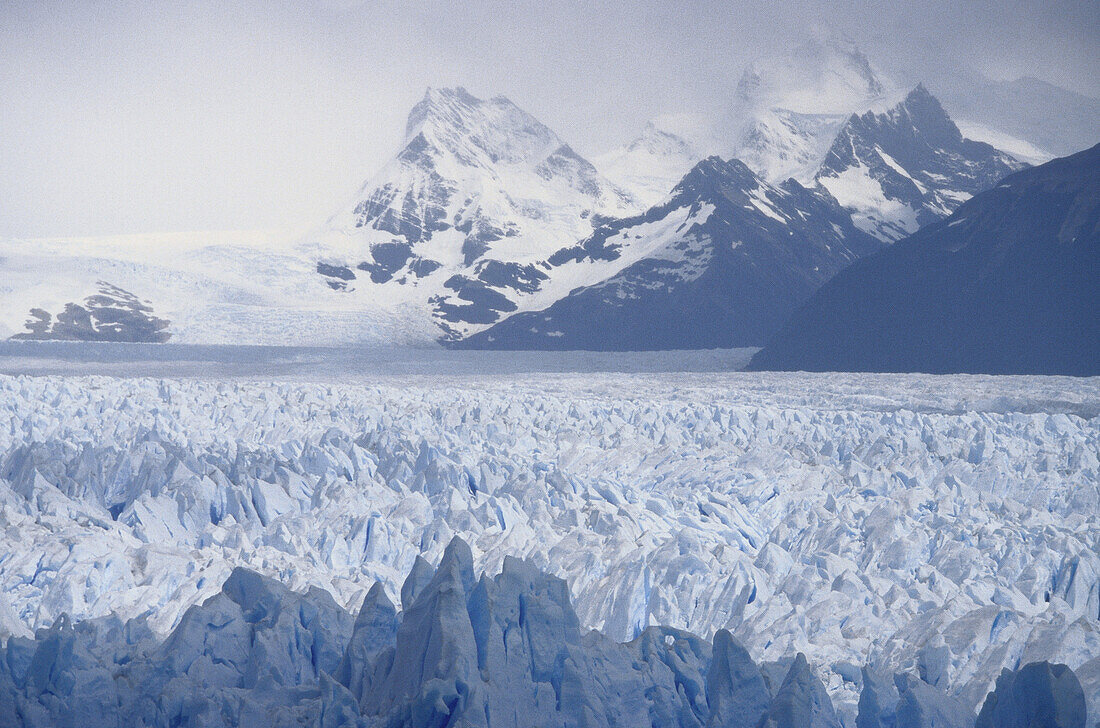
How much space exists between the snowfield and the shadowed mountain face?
894 inches


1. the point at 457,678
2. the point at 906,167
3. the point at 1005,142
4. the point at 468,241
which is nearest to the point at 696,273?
the point at 468,241

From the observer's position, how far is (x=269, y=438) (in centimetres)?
1495

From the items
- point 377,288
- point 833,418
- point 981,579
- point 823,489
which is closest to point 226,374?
point 833,418

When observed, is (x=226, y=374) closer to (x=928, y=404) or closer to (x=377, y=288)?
(x=928, y=404)

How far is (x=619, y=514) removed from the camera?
10.7 meters

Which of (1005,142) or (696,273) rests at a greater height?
(1005,142)

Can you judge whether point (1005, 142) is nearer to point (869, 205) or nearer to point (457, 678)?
point (869, 205)

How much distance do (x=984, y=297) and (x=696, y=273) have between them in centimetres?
3467

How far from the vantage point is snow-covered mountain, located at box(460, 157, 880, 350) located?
230ft

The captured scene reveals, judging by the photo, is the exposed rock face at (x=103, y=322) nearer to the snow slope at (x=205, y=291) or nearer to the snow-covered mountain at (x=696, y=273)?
the snow slope at (x=205, y=291)

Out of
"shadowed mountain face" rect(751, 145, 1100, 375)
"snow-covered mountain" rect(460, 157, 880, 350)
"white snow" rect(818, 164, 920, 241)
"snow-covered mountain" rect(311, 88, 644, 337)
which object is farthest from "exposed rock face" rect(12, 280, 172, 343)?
"white snow" rect(818, 164, 920, 241)

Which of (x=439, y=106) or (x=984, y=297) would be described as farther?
(x=439, y=106)

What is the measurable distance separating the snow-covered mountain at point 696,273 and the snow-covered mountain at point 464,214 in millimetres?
6785

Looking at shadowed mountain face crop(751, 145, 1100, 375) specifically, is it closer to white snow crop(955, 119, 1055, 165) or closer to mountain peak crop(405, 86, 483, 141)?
white snow crop(955, 119, 1055, 165)
